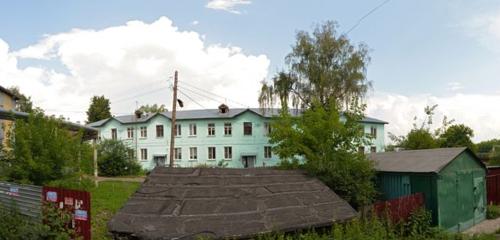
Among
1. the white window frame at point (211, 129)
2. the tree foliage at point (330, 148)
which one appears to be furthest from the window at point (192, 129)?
the tree foliage at point (330, 148)

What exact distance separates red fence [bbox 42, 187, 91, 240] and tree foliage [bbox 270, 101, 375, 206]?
6.36 metres

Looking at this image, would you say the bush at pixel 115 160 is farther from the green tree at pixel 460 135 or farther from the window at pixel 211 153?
the green tree at pixel 460 135

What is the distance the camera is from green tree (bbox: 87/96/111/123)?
67.8 metres

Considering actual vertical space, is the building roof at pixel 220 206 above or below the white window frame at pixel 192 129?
below

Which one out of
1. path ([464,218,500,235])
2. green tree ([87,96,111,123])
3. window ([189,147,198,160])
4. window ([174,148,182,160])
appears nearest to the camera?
path ([464,218,500,235])

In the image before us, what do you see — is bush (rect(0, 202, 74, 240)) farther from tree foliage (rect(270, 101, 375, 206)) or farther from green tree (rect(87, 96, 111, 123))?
green tree (rect(87, 96, 111, 123))

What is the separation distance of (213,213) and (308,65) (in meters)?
29.3

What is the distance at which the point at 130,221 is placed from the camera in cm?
728

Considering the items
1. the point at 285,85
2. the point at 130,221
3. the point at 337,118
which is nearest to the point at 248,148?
the point at 285,85

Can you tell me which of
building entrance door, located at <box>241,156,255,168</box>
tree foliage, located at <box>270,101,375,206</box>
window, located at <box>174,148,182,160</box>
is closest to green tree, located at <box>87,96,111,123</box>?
window, located at <box>174,148,182,160</box>

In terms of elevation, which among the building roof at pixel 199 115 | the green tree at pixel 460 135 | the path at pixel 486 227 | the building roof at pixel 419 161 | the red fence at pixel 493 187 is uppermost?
the building roof at pixel 199 115

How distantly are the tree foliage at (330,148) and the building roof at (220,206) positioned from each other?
2.92m

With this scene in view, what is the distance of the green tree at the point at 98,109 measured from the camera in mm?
67812

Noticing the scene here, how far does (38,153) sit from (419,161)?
11439 mm
